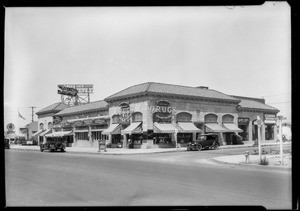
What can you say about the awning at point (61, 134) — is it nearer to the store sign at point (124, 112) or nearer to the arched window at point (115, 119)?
the arched window at point (115, 119)

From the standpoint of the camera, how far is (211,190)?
830 cm

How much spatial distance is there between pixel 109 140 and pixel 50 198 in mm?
33778

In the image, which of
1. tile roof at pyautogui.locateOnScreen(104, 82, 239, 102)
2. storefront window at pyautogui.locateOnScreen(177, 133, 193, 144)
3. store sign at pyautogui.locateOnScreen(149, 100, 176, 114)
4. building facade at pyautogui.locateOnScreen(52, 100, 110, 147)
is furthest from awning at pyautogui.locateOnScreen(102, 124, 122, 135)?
storefront window at pyautogui.locateOnScreen(177, 133, 193, 144)

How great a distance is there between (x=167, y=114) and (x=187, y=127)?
2.72 meters

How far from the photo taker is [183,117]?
35750 mm

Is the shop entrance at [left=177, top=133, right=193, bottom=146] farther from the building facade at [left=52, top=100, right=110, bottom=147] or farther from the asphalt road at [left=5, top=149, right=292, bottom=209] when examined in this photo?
the asphalt road at [left=5, top=149, right=292, bottom=209]

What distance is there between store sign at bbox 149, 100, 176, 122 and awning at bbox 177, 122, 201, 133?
58.3 inches

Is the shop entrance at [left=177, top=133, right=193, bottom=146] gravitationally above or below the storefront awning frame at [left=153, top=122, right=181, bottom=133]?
below

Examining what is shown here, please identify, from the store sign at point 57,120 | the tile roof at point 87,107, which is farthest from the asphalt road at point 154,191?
the store sign at point 57,120

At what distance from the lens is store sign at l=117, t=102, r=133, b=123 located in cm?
3729

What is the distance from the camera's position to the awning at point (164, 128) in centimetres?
3381

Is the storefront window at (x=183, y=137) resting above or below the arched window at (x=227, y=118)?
below
